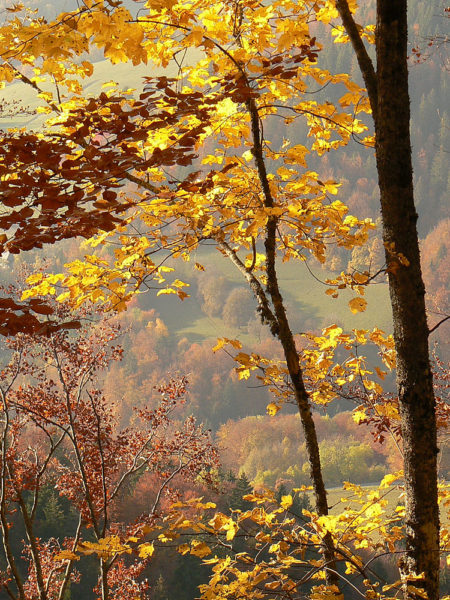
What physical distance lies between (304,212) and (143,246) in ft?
3.09

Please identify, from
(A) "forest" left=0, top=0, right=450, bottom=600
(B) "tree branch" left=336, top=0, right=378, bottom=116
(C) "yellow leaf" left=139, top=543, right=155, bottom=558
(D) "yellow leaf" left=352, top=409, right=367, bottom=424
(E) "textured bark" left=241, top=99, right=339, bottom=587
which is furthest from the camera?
(D) "yellow leaf" left=352, top=409, right=367, bottom=424

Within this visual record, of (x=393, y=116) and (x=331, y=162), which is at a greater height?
(x=331, y=162)

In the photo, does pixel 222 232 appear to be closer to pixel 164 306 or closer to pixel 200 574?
pixel 200 574

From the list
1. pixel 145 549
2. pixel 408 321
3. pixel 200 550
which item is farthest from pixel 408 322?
pixel 145 549

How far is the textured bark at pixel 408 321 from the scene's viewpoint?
2311 mm

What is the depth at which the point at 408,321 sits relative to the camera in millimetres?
2373

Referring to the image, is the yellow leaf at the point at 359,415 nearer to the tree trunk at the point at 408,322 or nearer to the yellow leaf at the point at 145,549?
the tree trunk at the point at 408,322

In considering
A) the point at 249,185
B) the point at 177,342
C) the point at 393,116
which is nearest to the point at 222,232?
the point at 249,185

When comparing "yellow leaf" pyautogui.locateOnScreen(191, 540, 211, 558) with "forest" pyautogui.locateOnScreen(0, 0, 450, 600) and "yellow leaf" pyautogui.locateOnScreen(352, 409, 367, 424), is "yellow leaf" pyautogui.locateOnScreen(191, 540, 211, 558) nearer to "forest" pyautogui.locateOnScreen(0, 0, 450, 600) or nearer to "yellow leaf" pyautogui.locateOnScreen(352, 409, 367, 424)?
"forest" pyautogui.locateOnScreen(0, 0, 450, 600)

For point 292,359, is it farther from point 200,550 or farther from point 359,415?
point 200,550

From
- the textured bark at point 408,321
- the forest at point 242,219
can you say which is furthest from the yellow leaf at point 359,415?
the textured bark at point 408,321

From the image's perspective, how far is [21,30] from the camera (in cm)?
222

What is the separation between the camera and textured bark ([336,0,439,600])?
7.58 ft

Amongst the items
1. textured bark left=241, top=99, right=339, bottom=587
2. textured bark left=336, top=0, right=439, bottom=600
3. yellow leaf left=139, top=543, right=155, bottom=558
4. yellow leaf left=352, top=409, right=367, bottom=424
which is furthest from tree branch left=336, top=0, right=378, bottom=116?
yellow leaf left=139, top=543, right=155, bottom=558
